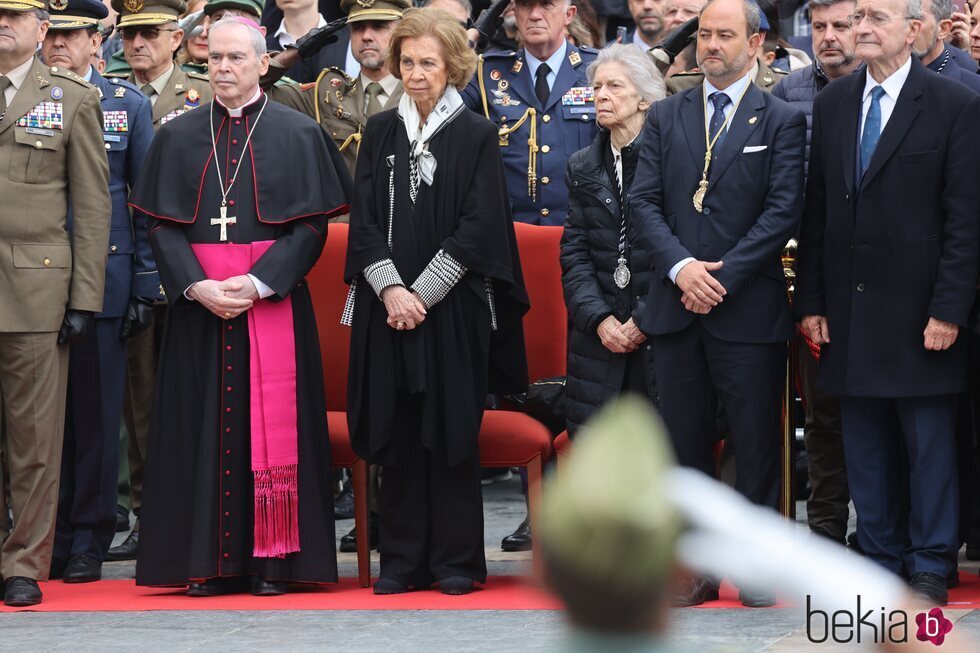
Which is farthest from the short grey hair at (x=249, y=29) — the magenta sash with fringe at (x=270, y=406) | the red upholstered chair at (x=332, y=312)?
the red upholstered chair at (x=332, y=312)

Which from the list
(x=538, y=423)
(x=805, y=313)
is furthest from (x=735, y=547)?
(x=538, y=423)

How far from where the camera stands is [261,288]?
18.7 feet

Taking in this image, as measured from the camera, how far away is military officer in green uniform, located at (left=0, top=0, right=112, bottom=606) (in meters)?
5.77

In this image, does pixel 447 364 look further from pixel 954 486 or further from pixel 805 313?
pixel 954 486

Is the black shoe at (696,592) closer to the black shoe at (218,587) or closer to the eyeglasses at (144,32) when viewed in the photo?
the black shoe at (218,587)

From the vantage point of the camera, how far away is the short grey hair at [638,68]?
5.84 m

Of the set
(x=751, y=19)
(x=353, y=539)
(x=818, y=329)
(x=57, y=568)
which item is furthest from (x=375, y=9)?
(x=57, y=568)

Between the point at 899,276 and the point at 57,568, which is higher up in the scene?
the point at 899,276

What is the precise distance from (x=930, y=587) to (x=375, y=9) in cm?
363

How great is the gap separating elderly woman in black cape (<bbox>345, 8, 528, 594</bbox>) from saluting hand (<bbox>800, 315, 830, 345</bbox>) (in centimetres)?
107

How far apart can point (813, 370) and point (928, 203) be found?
4.04 ft

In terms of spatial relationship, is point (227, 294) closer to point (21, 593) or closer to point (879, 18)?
point (21, 593)

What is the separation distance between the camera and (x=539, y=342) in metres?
6.34

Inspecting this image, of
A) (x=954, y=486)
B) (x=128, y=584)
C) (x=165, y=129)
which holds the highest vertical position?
(x=165, y=129)
